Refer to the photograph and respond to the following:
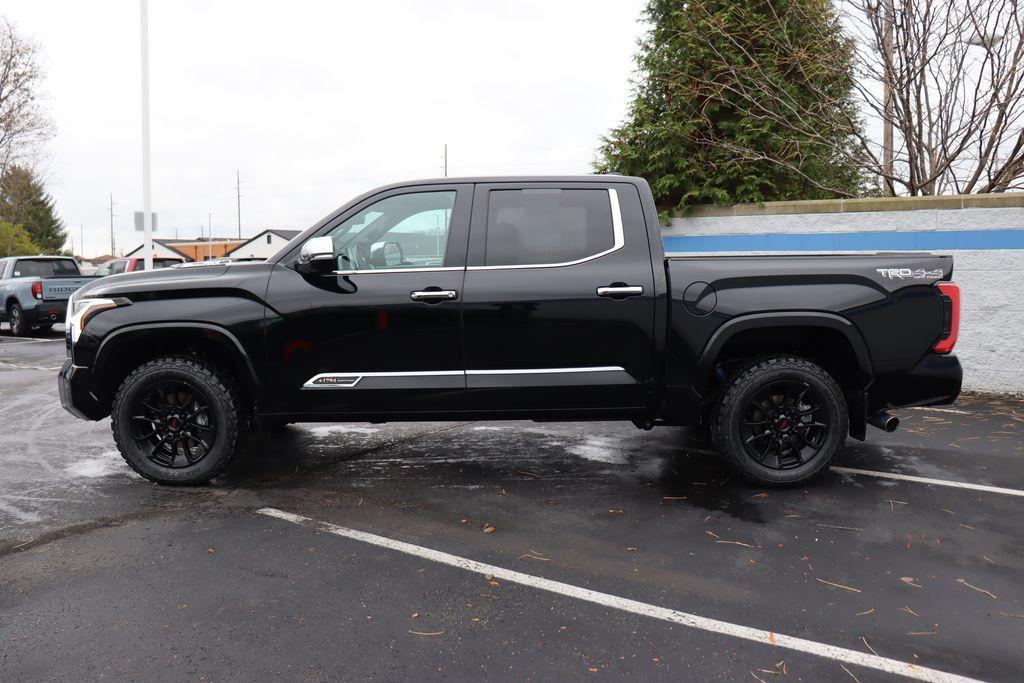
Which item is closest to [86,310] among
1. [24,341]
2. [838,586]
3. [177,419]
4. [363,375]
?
[177,419]

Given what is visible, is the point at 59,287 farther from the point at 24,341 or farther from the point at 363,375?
the point at 363,375

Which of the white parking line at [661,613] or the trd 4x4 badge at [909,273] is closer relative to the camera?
the white parking line at [661,613]

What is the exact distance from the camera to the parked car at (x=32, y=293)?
16.3 metres

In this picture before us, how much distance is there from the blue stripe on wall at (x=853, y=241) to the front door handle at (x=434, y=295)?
5847 millimetres

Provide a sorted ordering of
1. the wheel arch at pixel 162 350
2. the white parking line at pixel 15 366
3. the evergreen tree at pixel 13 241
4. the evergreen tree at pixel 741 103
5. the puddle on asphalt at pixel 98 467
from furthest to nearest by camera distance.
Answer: the evergreen tree at pixel 13 241
the white parking line at pixel 15 366
the evergreen tree at pixel 741 103
the puddle on asphalt at pixel 98 467
the wheel arch at pixel 162 350

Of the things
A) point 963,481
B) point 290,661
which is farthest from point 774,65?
point 290,661

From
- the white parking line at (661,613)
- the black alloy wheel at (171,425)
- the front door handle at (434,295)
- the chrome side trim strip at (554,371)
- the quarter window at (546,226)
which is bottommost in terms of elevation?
the white parking line at (661,613)

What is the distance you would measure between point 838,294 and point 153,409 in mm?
4376

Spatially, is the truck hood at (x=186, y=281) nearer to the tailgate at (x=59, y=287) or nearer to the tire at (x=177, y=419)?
the tire at (x=177, y=419)

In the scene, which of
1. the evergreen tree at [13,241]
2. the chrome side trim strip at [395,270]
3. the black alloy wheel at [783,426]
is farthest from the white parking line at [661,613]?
the evergreen tree at [13,241]

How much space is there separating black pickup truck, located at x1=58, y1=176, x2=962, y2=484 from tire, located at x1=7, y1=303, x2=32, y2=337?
1368cm

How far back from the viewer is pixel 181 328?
15.8ft

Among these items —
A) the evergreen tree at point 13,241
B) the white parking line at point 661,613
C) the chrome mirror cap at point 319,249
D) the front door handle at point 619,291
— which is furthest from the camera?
the evergreen tree at point 13,241

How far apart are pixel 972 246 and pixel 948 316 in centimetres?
420
